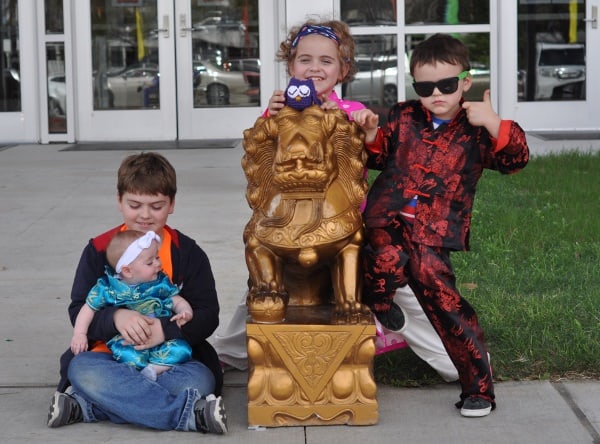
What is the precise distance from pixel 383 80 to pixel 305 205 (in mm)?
10119

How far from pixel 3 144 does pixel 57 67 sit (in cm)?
117

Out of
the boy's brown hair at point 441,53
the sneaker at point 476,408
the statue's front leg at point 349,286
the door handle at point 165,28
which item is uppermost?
the door handle at point 165,28

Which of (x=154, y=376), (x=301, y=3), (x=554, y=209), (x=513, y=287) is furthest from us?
(x=301, y=3)

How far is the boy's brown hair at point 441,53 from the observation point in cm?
410

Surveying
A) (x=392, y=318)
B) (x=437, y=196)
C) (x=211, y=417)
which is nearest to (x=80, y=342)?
(x=211, y=417)

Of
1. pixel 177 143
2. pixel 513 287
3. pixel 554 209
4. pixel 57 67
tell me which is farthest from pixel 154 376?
pixel 57 67

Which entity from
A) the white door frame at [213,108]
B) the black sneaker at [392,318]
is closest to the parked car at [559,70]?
the white door frame at [213,108]

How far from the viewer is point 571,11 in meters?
13.8

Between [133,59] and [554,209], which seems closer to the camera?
[554,209]

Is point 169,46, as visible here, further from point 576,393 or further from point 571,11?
point 576,393

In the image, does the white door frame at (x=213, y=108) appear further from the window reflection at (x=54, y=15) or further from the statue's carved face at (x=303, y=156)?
the statue's carved face at (x=303, y=156)

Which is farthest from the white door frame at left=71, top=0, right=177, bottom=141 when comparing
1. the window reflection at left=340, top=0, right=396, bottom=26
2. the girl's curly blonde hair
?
the girl's curly blonde hair

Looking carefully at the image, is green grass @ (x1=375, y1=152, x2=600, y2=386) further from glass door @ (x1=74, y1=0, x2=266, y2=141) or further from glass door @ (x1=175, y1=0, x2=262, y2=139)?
glass door @ (x1=74, y1=0, x2=266, y2=141)

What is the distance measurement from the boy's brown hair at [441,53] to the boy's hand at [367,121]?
0.24m
